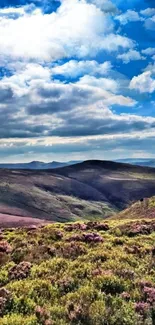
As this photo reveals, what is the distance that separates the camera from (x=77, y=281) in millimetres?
15680

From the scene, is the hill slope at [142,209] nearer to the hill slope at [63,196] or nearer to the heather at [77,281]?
the heather at [77,281]

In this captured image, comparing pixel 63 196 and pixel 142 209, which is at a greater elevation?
pixel 142 209

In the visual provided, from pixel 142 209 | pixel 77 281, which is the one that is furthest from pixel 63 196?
pixel 77 281

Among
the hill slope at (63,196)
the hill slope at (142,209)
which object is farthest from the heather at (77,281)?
the hill slope at (63,196)

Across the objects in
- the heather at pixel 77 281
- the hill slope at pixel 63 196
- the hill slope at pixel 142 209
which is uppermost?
the heather at pixel 77 281

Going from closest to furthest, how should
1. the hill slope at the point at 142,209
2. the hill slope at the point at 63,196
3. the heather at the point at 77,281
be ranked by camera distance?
the heather at the point at 77,281
the hill slope at the point at 142,209
the hill slope at the point at 63,196

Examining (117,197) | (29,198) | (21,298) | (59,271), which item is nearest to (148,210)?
(59,271)

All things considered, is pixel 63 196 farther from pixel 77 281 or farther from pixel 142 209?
pixel 77 281

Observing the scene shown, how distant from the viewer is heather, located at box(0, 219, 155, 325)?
41.6 ft

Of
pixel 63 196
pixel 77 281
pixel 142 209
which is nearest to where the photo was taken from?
pixel 77 281

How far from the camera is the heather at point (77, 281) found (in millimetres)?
12688

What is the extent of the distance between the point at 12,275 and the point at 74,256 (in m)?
3.81

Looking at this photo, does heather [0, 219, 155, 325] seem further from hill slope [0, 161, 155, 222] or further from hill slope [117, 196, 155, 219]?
hill slope [0, 161, 155, 222]

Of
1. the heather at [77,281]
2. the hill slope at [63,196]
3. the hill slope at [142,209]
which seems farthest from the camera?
the hill slope at [63,196]
